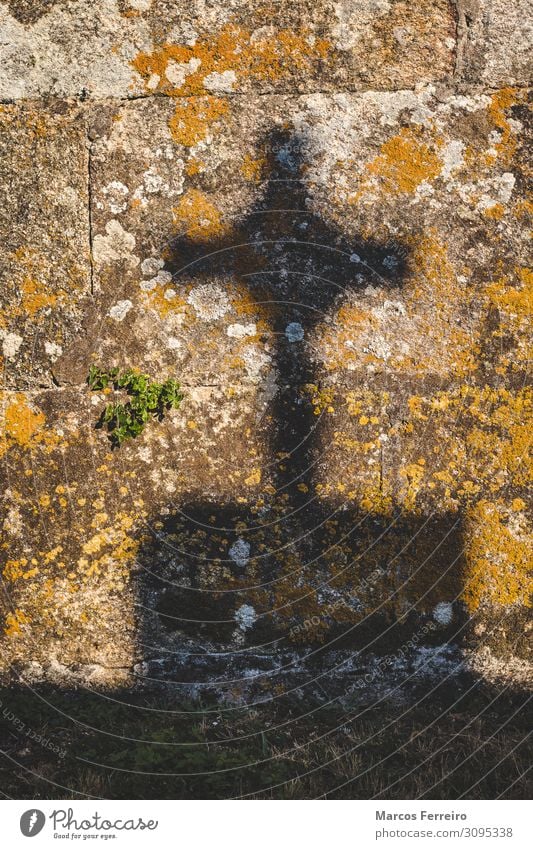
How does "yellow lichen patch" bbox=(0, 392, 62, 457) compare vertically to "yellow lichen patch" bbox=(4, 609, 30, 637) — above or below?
above

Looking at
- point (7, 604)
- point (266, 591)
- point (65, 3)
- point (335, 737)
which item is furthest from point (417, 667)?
point (65, 3)

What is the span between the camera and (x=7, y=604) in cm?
318

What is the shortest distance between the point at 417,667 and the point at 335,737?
463mm

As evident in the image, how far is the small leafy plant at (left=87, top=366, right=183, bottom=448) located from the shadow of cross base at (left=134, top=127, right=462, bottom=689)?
39cm

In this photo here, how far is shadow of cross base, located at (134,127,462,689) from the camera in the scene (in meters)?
3.17

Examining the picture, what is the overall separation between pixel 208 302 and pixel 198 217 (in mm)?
365

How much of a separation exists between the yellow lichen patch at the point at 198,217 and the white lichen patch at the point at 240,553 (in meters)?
1.29

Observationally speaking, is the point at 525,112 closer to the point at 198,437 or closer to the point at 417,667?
the point at 198,437

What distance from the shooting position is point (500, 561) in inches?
125

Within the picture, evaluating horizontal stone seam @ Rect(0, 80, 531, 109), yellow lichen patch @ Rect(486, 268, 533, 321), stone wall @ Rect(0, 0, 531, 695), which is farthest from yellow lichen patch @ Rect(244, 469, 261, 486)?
horizontal stone seam @ Rect(0, 80, 531, 109)

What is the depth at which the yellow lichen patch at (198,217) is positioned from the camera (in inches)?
128

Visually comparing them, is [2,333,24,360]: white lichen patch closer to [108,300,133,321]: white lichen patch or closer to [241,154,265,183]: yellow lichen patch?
[108,300,133,321]: white lichen patch

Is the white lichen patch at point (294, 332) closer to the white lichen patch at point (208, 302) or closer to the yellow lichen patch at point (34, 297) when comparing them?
the white lichen patch at point (208, 302)

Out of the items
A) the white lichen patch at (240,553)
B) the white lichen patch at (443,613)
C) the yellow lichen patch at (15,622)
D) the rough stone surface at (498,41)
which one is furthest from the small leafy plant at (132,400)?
the rough stone surface at (498,41)
